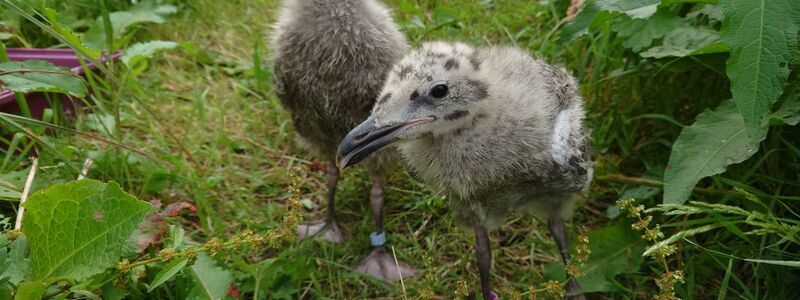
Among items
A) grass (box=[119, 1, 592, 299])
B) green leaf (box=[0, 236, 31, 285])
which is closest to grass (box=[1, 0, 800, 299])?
grass (box=[119, 1, 592, 299])

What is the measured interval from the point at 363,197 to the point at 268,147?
547 millimetres

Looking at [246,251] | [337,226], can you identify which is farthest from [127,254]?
[337,226]

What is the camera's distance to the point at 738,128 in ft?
6.82

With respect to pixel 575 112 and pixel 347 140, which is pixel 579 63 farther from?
pixel 347 140

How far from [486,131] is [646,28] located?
768 millimetres

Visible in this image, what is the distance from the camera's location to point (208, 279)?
6.41 feet

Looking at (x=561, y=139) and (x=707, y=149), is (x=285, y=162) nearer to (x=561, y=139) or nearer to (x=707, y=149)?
(x=561, y=139)

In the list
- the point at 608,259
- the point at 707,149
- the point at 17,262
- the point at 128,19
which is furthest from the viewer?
the point at 128,19

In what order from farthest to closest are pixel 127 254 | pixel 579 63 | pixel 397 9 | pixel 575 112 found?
pixel 397 9 → pixel 579 63 → pixel 575 112 → pixel 127 254

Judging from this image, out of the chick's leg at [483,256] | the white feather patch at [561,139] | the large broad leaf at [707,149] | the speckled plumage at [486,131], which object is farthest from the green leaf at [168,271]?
the large broad leaf at [707,149]

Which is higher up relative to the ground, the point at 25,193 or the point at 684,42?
the point at 684,42

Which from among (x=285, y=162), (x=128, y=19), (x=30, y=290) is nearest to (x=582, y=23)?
(x=285, y=162)

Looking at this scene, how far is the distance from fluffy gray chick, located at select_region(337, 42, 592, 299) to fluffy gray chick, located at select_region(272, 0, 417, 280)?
308 millimetres

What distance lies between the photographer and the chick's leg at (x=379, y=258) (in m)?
2.47
